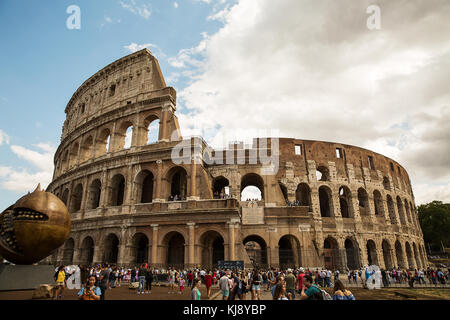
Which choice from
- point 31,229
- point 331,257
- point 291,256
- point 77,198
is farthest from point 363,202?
point 77,198

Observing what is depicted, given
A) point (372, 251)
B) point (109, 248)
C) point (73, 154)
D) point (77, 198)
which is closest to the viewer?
point (109, 248)

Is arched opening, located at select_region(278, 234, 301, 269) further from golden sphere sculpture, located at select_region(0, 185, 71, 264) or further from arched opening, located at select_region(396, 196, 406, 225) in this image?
arched opening, located at select_region(396, 196, 406, 225)

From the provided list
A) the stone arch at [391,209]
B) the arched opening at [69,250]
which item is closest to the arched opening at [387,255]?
the stone arch at [391,209]

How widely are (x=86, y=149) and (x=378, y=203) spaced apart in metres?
31.1

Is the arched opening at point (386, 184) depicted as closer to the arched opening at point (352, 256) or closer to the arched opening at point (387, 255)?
the arched opening at point (387, 255)

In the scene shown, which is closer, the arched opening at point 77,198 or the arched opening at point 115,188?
the arched opening at point 115,188

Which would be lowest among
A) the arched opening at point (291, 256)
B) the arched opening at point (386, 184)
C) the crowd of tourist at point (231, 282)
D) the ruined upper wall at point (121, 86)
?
the crowd of tourist at point (231, 282)

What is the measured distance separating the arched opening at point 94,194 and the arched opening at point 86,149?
3.74 meters

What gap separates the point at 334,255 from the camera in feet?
77.7

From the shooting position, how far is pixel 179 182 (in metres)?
23.5

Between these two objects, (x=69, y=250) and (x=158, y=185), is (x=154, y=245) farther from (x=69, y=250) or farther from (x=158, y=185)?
(x=69, y=250)

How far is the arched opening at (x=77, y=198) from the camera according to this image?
80.2ft
